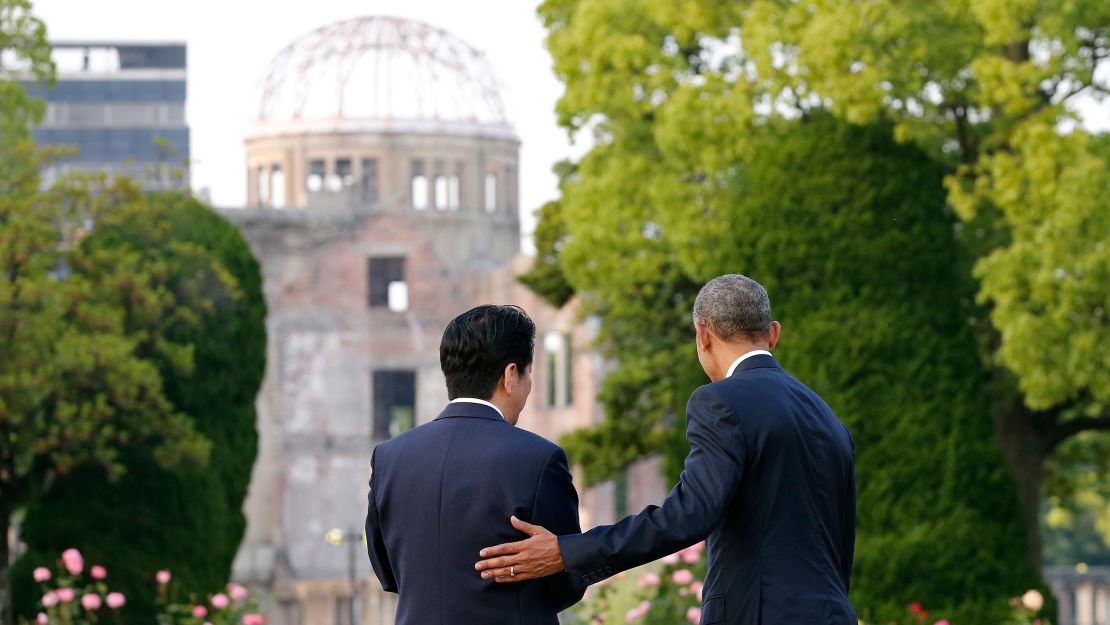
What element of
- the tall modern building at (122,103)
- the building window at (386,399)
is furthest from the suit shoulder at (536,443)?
the tall modern building at (122,103)

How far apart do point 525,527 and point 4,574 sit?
1364 cm

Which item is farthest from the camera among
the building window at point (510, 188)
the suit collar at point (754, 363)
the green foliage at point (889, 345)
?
the building window at point (510, 188)

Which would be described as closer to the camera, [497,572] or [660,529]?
[497,572]

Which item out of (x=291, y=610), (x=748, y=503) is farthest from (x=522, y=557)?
(x=291, y=610)

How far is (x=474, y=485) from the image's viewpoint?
15.1ft

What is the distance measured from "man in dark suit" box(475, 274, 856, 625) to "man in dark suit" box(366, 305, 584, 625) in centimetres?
8

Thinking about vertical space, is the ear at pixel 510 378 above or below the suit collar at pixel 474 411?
above

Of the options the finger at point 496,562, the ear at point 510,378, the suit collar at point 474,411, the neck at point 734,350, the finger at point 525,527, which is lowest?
the finger at point 496,562

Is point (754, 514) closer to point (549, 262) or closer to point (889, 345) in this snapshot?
point (889, 345)

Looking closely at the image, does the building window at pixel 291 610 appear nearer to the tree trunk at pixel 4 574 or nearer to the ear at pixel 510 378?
the tree trunk at pixel 4 574

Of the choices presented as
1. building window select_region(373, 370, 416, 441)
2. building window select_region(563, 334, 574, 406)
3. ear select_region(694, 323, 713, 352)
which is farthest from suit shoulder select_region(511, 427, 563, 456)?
building window select_region(373, 370, 416, 441)

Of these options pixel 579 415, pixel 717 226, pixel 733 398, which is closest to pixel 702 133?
pixel 717 226

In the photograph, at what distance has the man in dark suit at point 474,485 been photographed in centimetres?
460

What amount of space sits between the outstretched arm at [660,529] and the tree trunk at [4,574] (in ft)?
42.3
